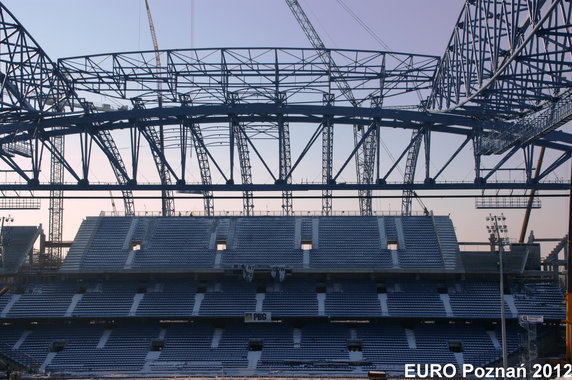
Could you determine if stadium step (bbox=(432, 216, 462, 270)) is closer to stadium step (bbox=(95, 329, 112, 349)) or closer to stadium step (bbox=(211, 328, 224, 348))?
stadium step (bbox=(211, 328, 224, 348))

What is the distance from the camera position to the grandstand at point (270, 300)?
40.3 m

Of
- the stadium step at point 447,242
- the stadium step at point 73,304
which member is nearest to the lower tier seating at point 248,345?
the stadium step at point 73,304

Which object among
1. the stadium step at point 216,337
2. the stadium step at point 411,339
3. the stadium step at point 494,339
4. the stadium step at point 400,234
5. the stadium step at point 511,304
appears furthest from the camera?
the stadium step at point 400,234

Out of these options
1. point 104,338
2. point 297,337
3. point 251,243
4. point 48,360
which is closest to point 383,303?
point 297,337

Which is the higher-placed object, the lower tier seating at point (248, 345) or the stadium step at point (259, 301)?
the stadium step at point (259, 301)

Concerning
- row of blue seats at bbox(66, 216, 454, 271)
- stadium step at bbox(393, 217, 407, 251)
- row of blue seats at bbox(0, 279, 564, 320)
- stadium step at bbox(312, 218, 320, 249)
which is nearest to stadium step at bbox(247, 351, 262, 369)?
row of blue seats at bbox(0, 279, 564, 320)

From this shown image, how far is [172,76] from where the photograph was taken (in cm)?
2986

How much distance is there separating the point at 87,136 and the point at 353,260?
23.7 meters

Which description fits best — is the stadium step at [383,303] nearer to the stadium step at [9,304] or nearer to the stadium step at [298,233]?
the stadium step at [298,233]

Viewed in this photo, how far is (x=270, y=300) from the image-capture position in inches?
1756

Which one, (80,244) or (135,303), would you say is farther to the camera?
(80,244)

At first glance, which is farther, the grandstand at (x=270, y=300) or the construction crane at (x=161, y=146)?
the grandstand at (x=270, y=300)

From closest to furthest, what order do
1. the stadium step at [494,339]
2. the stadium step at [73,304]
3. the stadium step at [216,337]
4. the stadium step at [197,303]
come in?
the stadium step at [494,339], the stadium step at [216,337], the stadium step at [197,303], the stadium step at [73,304]

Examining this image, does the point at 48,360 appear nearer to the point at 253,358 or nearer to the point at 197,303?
the point at 197,303
